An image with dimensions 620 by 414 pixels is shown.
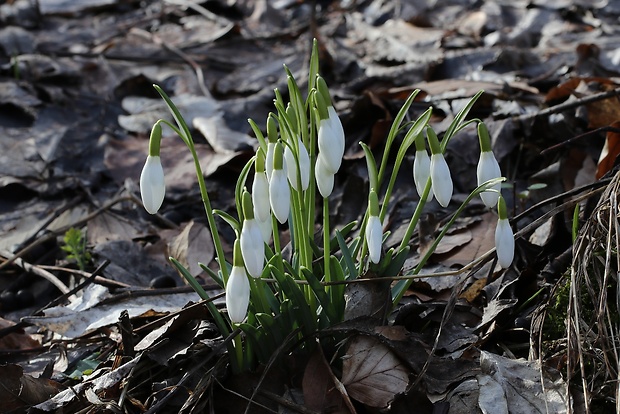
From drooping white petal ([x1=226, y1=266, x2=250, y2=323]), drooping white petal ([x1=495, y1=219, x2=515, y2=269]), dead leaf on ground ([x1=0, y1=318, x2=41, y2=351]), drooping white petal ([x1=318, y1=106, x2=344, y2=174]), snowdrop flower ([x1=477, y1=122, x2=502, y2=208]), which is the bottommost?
dead leaf on ground ([x1=0, y1=318, x2=41, y2=351])

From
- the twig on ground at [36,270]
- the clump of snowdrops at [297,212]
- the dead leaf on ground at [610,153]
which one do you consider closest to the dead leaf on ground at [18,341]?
the twig on ground at [36,270]

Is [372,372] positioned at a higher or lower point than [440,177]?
lower

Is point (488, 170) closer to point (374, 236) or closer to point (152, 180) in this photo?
point (374, 236)

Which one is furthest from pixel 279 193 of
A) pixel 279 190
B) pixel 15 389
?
pixel 15 389

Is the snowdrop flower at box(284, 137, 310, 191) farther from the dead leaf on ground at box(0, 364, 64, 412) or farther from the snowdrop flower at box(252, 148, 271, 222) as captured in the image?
the dead leaf on ground at box(0, 364, 64, 412)

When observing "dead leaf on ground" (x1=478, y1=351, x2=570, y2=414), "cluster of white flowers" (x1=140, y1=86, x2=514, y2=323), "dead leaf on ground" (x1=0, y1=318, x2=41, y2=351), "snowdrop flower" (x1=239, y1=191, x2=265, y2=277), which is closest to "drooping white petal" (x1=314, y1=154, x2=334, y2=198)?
"cluster of white flowers" (x1=140, y1=86, x2=514, y2=323)

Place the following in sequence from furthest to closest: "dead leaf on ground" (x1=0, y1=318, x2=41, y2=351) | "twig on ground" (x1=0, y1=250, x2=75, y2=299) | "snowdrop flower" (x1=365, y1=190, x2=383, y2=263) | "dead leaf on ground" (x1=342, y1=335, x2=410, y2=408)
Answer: "twig on ground" (x1=0, y1=250, x2=75, y2=299)
"dead leaf on ground" (x1=0, y1=318, x2=41, y2=351)
"dead leaf on ground" (x1=342, y1=335, x2=410, y2=408)
"snowdrop flower" (x1=365, y1=190, x2=383, y2=263)
